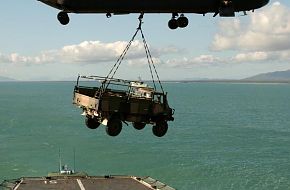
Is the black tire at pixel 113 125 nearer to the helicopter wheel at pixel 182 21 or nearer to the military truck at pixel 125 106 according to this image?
the military truck at pixel 125 106

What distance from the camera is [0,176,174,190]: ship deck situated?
160 feet

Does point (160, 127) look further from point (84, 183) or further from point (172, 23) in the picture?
point (84, 183)

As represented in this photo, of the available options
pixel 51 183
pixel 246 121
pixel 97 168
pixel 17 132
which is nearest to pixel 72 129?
pixel 17 132

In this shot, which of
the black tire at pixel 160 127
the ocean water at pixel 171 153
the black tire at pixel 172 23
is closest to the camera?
the black tire at pixel 172 23

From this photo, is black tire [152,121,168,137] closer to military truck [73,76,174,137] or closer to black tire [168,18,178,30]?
military truck [73,76,174,137]

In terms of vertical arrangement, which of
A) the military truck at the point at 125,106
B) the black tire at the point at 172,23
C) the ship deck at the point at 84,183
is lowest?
the ship deck at the point at 84,183

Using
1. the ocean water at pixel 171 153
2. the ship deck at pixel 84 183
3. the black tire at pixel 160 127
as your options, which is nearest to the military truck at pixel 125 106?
A: the black tire at pixel 160 127

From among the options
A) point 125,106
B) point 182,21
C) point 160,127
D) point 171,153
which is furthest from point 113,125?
point 171,153

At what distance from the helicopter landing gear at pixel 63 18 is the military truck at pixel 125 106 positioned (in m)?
2.43

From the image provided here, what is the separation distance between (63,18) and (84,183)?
39.2 metres

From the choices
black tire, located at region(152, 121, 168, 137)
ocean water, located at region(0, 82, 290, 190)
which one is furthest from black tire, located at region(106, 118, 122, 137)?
ocean water, located at region(0, 82, 290, 190)

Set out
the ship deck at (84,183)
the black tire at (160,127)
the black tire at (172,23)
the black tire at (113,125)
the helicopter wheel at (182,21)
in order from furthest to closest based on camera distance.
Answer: the ship deck at (84,183) < the black tire at (160,127) < the black tire at (172,23) < the helicopter wheel at (182,21) < the black tire at (113,125)

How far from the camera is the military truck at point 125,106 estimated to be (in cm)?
1533

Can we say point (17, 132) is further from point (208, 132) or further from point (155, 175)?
point (155, 175)
